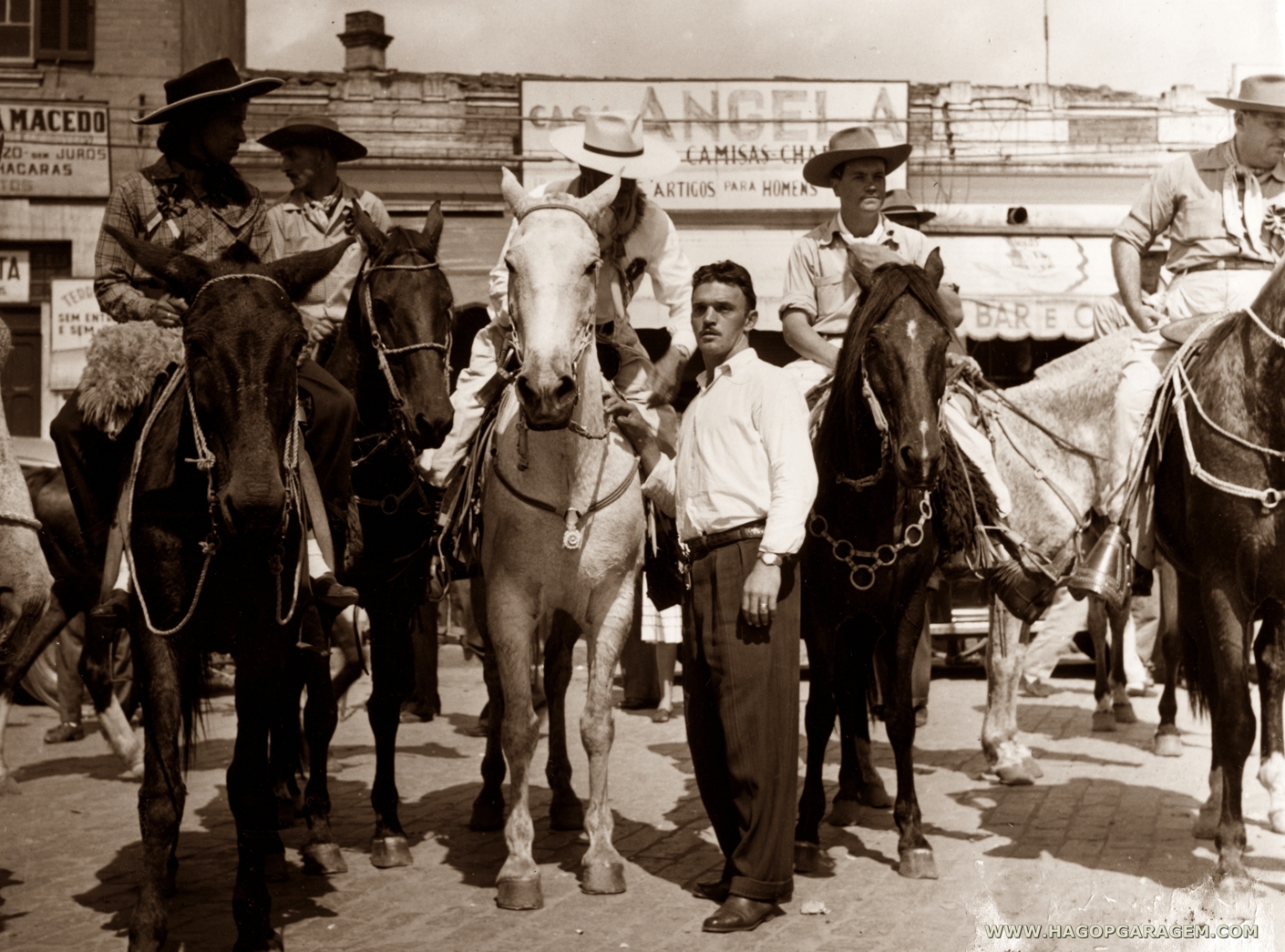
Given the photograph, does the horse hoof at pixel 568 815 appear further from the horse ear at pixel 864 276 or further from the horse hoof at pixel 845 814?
the horse ear at pixel 864 276

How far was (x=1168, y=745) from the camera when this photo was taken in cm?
938

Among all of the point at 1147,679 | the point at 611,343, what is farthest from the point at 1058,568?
the point at 1147,679

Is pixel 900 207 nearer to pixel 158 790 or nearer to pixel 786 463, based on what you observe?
pixel 786 463

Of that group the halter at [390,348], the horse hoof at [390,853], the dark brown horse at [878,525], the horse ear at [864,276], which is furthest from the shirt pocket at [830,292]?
the horse hoof at [390,853]

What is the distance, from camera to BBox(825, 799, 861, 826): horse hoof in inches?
295

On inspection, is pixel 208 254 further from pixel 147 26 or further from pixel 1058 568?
pixel 147 26

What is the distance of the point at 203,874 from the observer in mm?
6516

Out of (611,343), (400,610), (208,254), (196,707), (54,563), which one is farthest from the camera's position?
(54,563)

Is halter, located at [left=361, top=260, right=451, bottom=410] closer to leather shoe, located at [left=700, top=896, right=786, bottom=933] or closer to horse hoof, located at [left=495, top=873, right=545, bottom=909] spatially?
horse hoof, located at [left=495, top=873, right=545, bottom=909]

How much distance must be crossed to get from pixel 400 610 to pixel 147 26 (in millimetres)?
14325

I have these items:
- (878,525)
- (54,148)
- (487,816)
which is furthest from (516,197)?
(54,148)

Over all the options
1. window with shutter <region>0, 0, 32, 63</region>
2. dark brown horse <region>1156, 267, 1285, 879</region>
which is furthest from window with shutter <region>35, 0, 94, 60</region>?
dark brown horse <region>1156, 267, 1285, 879</region>

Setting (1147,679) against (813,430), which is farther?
(1147,679)

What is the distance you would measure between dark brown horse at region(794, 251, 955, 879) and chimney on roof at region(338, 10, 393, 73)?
13.1 m
